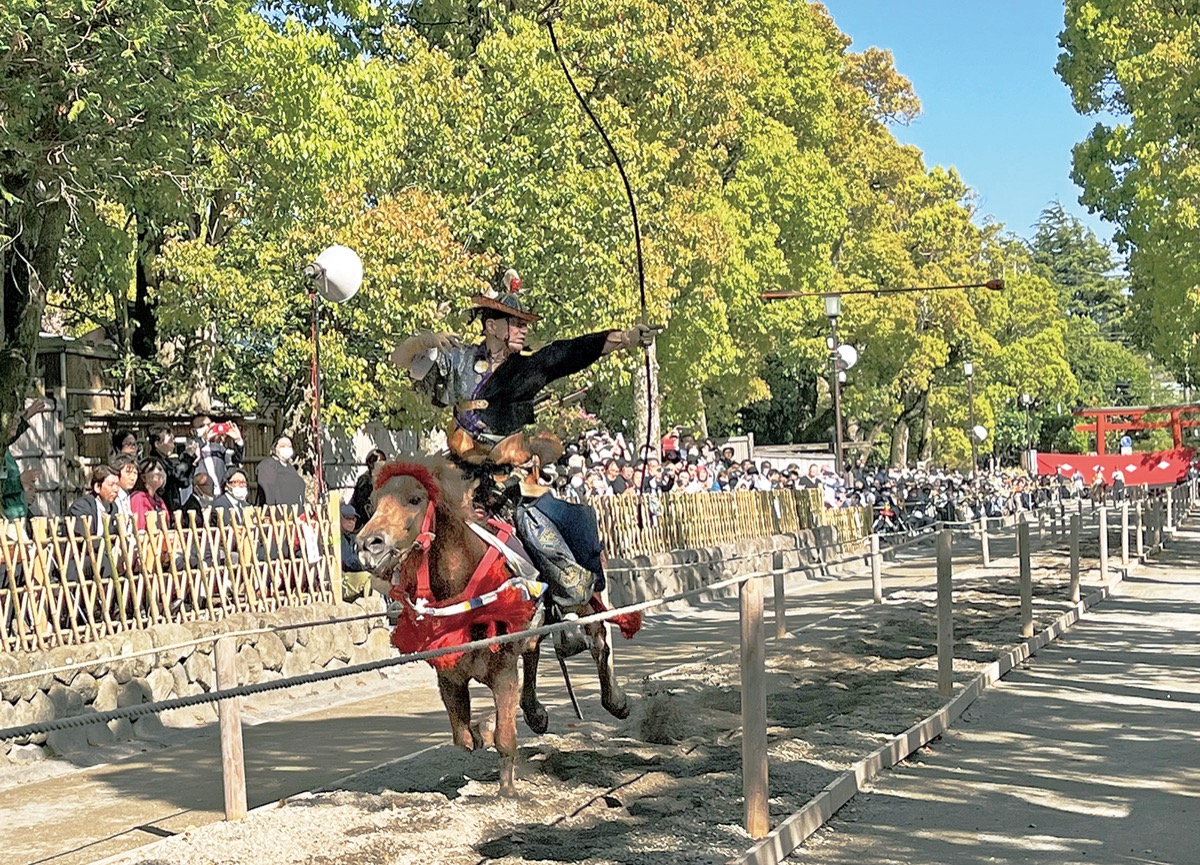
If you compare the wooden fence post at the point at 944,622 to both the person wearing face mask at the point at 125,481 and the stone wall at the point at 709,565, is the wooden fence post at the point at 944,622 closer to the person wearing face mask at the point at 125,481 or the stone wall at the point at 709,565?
the stone wall at the point at 709,565

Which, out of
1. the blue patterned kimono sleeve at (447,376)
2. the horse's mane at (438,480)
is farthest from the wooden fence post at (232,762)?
the blue patterned kimono sleeve at (447,376)

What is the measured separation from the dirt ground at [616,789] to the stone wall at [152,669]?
2.32m

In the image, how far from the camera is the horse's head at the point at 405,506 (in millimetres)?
7180

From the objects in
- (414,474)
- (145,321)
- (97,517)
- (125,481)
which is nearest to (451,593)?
(414,474)

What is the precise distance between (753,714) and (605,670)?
2.59 metres

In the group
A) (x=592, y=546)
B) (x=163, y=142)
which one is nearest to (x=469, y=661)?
(x=592, y=546)

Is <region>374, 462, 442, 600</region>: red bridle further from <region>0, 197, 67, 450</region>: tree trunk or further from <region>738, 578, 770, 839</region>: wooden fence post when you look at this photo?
<region>0, 197, 67, 450</region>: tree trunk

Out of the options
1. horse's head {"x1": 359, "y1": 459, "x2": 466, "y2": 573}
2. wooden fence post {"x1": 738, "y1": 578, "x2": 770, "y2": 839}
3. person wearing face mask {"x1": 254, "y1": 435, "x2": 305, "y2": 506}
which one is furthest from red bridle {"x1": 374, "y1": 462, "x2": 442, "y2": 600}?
person wearing face mask {"x1": 254, "y1": 435, "x2": 305, "y2": 506}

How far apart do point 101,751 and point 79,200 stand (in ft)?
27.3

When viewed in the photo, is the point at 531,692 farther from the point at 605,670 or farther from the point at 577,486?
the point at 577,486

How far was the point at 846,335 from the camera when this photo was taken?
5381 cm

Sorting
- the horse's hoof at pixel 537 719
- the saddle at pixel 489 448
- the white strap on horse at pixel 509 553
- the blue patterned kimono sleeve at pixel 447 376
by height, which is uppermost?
the blue patterned kimono sleeve at pixel 447 376

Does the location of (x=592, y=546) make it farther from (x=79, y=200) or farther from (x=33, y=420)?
(x=33, y=420)

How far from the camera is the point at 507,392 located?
331 inches
